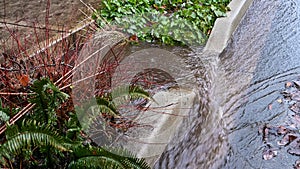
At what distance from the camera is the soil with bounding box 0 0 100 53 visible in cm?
336

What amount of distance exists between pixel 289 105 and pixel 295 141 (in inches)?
21.5

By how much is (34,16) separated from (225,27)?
232 centimetres

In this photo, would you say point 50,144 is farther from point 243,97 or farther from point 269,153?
point 243,97

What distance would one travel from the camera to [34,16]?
3.68 metres

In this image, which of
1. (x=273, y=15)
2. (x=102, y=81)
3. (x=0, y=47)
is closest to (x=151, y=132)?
(x=102, y=81)

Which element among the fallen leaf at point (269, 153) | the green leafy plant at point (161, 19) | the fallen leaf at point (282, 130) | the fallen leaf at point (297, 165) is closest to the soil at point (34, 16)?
the green leafy plant at point (161, 19)

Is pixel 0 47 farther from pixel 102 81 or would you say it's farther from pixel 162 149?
pixel 162 149

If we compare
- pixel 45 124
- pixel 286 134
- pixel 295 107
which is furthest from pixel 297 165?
pixel 45 124

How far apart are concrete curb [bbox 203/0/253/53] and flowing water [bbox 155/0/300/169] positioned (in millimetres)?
104

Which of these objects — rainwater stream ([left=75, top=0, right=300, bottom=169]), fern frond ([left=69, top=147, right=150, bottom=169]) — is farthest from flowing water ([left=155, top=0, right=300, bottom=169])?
fern frond ([left=69, top=147, right=150, bottom=169])

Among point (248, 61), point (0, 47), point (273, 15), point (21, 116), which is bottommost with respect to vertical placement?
point (21, 116)

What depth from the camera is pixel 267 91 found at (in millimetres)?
3875

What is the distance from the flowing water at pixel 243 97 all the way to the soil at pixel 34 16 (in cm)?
157

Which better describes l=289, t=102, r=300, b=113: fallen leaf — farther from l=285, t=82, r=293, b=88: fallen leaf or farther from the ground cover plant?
the ground cover plant
